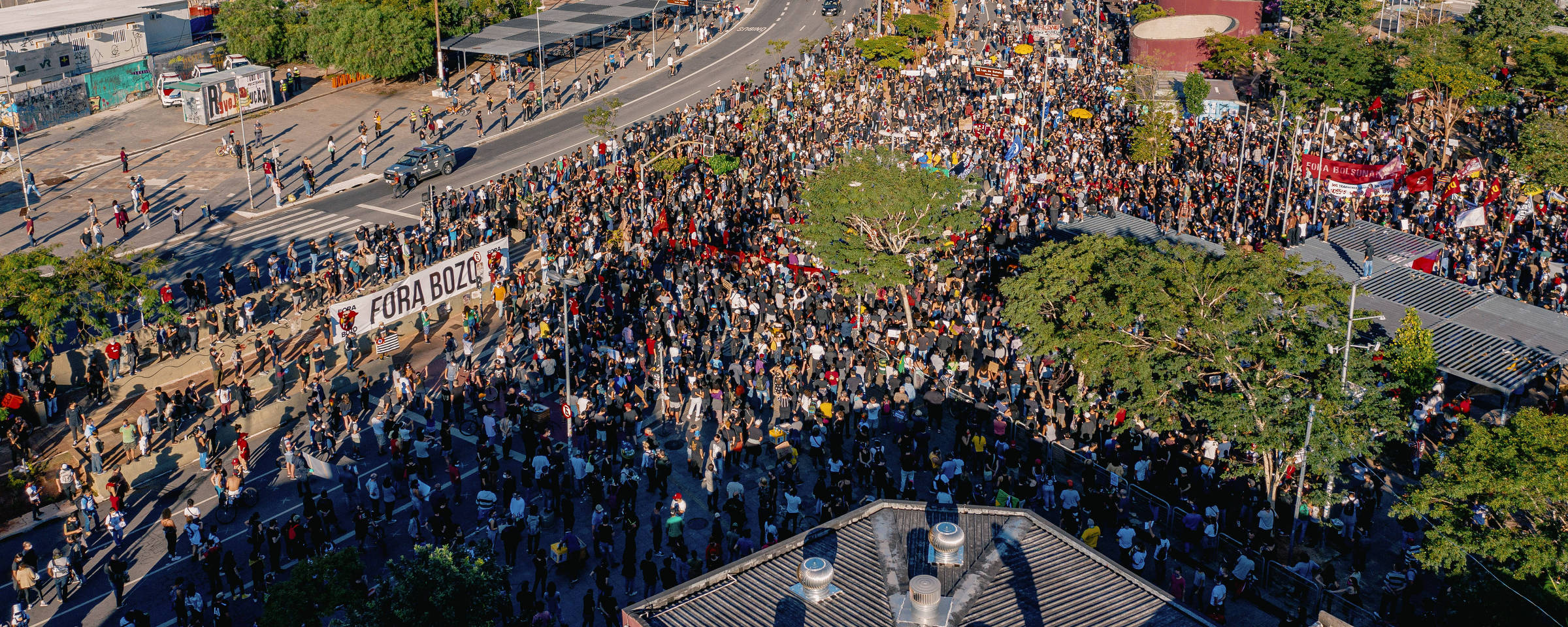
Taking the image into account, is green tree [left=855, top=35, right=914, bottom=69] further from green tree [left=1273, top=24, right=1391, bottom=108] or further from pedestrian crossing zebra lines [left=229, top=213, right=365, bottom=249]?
pedestrian crossing zebra lines [left=229, top=213, right=365, bottom=249]

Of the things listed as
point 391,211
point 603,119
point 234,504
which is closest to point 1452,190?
point 603,119

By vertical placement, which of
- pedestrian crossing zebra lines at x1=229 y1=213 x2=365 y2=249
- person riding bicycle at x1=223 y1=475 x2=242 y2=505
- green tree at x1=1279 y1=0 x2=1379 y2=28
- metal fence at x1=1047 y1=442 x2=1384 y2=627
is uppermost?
green tree at x1=1279 y1=0 x2=1379 y2=28

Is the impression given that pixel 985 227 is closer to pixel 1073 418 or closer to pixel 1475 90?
pixel 1073 418

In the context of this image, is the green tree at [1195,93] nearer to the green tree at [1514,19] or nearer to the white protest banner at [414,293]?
the green tree at [1514,19]

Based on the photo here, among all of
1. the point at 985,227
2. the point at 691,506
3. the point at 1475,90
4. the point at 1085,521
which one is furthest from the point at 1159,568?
the point at 1475,90

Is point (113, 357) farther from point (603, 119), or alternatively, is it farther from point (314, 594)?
point (603, 119)

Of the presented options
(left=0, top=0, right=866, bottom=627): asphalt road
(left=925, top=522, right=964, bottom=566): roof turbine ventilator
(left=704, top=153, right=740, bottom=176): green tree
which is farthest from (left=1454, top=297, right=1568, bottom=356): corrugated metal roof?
(left=704, top=153, right=740, bottom=176): green tree

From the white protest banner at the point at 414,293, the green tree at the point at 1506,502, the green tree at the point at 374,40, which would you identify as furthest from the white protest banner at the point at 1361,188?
the green tree at the point at 374,40
